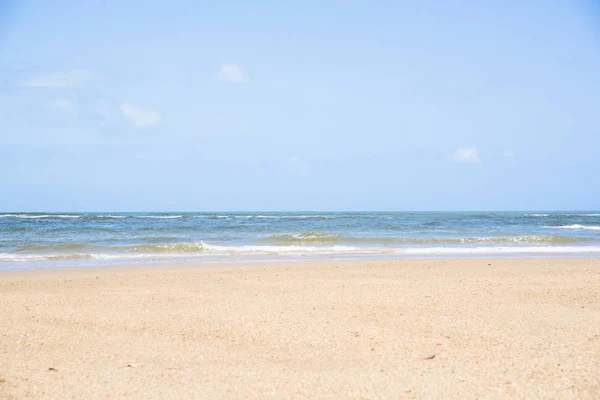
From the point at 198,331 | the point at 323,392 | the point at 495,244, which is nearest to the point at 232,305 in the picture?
the point at 198,331

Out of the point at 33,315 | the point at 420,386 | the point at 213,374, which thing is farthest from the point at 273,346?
the point at 33,315

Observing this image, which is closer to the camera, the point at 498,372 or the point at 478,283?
the point at 498,372

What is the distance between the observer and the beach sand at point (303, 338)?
13.9 ft

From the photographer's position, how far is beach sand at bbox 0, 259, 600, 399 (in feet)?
13.9

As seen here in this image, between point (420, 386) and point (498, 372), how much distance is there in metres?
0.82

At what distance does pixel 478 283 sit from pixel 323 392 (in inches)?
258

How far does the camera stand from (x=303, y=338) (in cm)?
571

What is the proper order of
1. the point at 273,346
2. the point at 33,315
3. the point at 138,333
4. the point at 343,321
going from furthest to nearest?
the point at 33,315
the point at 343,321
the point at 138,333
the point at 273,346

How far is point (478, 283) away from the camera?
32.1 ft

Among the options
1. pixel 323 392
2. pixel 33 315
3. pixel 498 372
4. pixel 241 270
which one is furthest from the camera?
pixel 241 270

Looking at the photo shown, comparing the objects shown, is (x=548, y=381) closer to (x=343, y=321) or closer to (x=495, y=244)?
(x=343, y=321)

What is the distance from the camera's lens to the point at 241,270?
41.5ft

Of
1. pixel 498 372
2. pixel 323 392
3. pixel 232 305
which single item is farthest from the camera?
pixel 232 305

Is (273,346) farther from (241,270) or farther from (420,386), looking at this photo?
(241,270)
